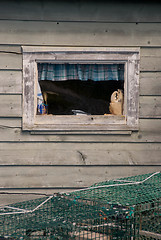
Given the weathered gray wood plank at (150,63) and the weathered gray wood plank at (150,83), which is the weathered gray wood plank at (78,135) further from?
the weathered gray wood plank at (150,63)

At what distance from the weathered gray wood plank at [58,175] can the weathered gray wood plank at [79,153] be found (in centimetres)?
8

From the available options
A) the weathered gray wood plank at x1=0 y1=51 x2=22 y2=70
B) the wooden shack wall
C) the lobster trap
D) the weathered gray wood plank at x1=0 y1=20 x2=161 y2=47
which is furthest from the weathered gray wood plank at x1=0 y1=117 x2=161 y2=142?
the lobster trap

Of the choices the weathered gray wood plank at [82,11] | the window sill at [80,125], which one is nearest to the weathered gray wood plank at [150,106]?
the window sill at [80,125]

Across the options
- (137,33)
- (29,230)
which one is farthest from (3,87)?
(29,230)

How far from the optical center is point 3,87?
4488 mm

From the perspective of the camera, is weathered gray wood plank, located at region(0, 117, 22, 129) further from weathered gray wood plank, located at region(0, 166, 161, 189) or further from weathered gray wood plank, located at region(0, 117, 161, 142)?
weathered gray wood plank, located at region(0, 166, 161, 189)

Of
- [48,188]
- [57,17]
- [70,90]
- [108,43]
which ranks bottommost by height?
[48,188]

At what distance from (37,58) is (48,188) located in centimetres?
164

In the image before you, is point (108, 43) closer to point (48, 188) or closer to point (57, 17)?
point (57, 17)

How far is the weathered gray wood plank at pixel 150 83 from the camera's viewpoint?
15.0 ft

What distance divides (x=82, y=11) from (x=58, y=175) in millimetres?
2081

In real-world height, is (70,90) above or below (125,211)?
above

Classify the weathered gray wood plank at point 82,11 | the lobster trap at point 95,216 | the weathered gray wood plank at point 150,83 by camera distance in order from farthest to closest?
the weathered gray wood plank at point 150,83
the weathered gray wood plank at point 82,11
the lobster trap at point 95,216

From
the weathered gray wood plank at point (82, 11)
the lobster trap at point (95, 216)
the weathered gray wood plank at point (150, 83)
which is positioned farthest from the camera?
the weathered gray wood plank at point (150, 83)
